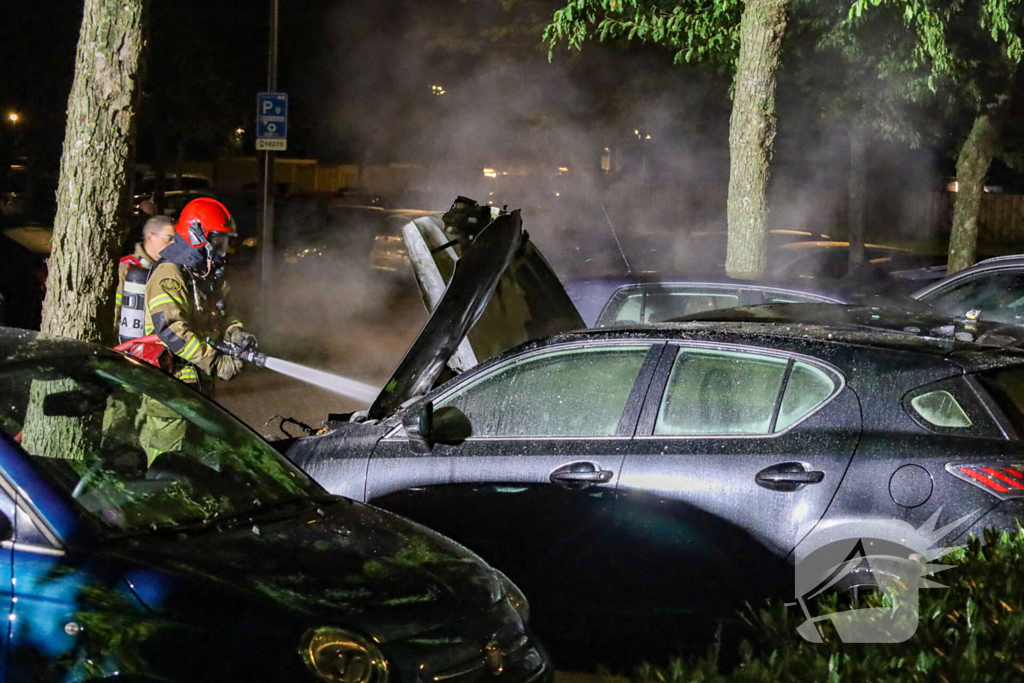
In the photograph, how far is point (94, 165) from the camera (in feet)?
17.6

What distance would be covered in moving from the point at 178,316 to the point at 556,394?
Answer: 1.83 metres

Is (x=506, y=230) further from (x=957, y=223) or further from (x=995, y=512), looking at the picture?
(x=957, y=223)

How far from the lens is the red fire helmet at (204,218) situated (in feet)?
18.5

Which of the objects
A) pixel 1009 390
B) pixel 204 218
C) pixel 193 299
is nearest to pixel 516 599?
pixel 1009 390

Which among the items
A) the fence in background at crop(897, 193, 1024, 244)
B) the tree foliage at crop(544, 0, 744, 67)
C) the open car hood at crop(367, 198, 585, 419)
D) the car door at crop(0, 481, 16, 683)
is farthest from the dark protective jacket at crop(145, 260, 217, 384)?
the fence in background at crop(897, 193, 1024, 244)

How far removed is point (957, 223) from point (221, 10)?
25.4m

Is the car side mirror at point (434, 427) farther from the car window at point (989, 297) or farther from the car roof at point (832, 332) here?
the car window at point (989, 297)

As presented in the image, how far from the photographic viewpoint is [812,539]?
4.16m

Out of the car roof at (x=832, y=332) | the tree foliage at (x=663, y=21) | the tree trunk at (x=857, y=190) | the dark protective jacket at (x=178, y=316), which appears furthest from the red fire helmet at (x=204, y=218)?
the tree trunk at (x=857, y=190)

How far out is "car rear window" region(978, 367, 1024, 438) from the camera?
4059 millimetres

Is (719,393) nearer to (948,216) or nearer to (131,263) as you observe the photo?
(131,263)

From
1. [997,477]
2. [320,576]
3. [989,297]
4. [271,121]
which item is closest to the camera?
[320,576]

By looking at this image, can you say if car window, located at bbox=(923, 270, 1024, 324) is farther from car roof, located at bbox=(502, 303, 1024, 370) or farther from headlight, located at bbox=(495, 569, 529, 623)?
headlight, located at bbox=(495, 569, 529, 623)

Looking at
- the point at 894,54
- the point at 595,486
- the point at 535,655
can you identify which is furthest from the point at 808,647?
the point at 894,54
